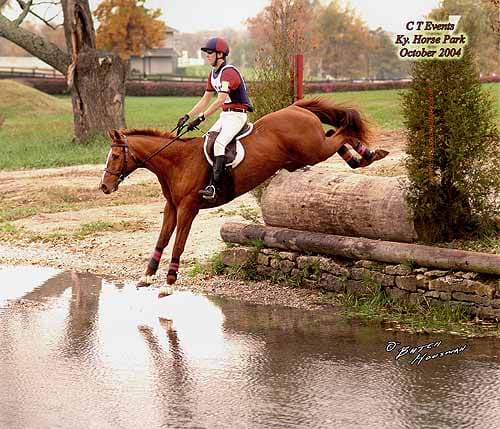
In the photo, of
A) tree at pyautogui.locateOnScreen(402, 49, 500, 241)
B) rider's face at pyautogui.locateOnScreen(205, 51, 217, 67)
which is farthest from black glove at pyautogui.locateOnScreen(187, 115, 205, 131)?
tree at pyautogui.locateOnScreen(402, 49, 500, 241)

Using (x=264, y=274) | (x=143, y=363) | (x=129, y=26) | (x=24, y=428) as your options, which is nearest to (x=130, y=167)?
(x=264, y=274)

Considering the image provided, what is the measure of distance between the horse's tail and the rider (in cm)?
103

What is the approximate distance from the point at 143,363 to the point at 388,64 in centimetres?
8252

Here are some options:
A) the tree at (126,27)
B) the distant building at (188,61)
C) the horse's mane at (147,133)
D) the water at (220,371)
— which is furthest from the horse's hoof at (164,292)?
the distant building at (188,61)

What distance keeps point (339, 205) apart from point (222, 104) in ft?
5.71

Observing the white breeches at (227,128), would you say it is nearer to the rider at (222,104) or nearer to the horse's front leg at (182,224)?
the rider at (222,104)

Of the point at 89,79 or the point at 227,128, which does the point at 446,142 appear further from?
the point at 89,79

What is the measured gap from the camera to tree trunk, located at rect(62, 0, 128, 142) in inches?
1222

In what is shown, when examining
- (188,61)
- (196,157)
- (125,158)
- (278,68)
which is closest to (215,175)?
(196,157)

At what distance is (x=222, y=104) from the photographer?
11.7 metres

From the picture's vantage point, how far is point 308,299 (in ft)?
37.8

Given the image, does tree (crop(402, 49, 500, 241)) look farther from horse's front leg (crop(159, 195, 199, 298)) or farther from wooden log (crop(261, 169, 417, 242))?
horse's front leg (crop(159, 195, 199, 298))

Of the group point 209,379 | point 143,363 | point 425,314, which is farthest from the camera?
point 425,314

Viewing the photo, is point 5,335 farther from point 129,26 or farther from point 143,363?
point 129,26
